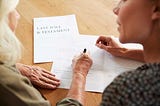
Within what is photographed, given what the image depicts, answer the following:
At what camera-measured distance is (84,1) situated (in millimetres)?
1624

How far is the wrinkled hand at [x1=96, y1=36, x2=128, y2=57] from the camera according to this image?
135 cm

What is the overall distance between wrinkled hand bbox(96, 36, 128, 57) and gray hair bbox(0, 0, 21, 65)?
44 cm

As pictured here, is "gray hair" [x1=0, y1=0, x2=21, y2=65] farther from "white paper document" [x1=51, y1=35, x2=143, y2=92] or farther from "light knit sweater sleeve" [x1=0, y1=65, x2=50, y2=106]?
"white paper document" [x1=51, y1=35, x2=143, y2=92]

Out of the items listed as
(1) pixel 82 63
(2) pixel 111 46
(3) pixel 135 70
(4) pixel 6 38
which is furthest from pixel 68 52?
(3) pixel 135 70

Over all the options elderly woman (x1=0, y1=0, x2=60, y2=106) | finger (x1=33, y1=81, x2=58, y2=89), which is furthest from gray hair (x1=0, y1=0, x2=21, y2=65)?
finger (x1=33, y1=81, x2=58, y2=89)

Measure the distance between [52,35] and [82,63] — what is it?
0.72ft

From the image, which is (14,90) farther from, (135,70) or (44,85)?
(135,70)

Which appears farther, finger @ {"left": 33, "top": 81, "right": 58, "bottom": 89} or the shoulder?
finger @ {"left": 33, "top": 81, "right": 58, "bottom": 89}

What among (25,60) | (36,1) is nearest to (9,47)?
(25,60)

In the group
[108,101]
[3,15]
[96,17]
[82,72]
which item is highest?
[96,17]

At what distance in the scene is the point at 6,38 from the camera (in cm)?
100

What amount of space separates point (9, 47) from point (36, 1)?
2.14 feet

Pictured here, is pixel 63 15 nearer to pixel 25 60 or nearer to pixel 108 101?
pixel 25 60

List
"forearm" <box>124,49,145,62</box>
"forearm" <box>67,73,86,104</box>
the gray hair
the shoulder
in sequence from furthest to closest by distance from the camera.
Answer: "forearm" <box>124,49,145,62</box> → "forearm" <box>67,73,86,104</box> → the gray hair → the shoulder
